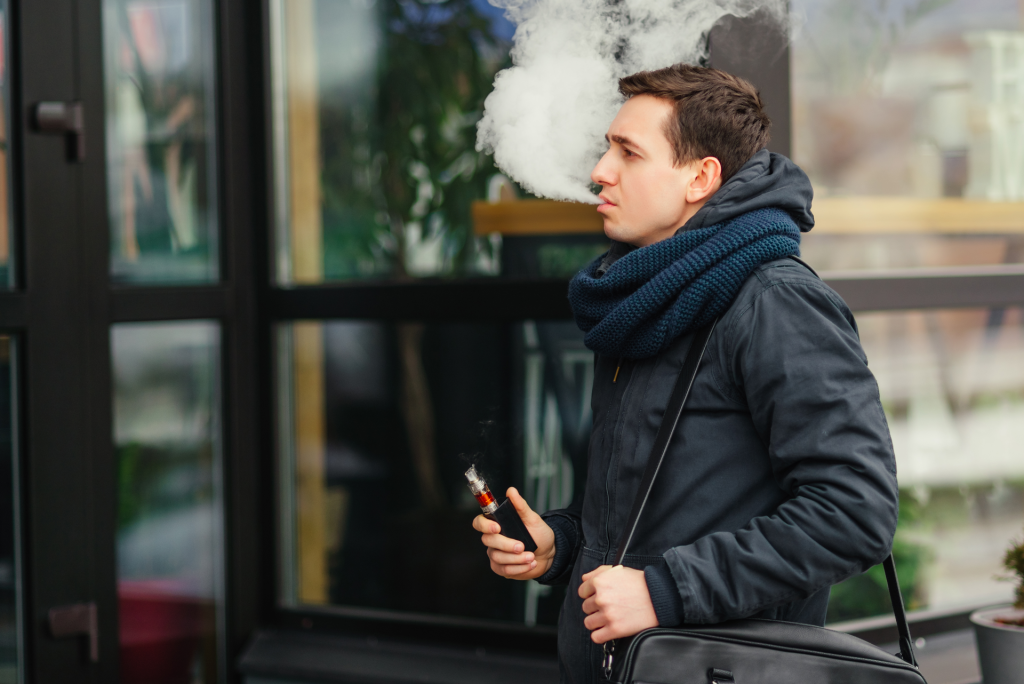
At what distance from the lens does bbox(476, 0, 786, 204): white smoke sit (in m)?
1.68

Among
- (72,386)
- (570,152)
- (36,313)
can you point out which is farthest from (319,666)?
(570,152)

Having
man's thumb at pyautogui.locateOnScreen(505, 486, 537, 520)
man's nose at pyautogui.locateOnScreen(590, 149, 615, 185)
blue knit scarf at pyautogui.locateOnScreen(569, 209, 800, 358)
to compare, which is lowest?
man's thumb at pyautogui.locateOnScreen(505, 486, 537, 520)

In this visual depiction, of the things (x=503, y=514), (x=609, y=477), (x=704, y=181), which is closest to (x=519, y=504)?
(x=503, y=514)

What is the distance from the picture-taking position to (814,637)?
3.90 ft

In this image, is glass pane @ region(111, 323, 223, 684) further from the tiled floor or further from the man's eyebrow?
the tiled floor

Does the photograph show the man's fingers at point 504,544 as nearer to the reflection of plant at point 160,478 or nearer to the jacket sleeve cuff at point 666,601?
the jacket sleeve cuff at point 666,601

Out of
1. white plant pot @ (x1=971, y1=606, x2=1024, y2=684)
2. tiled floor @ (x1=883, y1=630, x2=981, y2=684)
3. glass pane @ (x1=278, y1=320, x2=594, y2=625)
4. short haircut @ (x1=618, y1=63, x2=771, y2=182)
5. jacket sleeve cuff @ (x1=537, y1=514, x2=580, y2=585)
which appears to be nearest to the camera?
short haircut @ (x1=618, y1=63, x2=771, y2=182)

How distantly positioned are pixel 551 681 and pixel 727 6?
64.6 inches

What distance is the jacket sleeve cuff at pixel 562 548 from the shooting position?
1.53 m

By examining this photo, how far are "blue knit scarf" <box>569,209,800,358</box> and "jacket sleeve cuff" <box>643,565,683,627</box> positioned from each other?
31 centimetres

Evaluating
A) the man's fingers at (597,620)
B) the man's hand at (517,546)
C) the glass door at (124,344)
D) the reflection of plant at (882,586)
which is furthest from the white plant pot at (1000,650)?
the glass door at (124,344)

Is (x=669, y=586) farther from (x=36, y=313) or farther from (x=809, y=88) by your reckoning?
(x=36, y=313)

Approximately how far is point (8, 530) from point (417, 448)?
1.09m

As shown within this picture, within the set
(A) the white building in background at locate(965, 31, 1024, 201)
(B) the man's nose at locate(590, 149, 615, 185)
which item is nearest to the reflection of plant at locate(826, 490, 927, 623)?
(A) the white building in background at locate(965, 31, 1024, 201)
